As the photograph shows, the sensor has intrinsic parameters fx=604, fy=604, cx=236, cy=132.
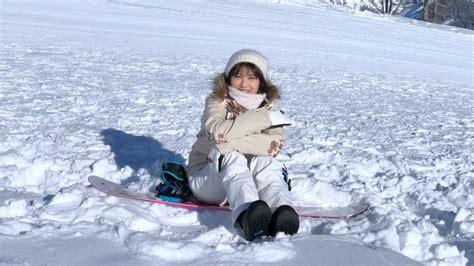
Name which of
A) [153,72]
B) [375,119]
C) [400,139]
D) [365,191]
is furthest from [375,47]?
[365,191]

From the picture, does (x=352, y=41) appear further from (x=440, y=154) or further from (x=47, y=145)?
(x=47, y=145)

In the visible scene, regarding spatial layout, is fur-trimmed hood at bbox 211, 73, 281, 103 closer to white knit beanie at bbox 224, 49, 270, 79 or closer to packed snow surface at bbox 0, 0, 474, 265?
white knit beanie at bbox 224, 49, 270, 79

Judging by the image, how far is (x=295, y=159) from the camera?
4.96 metres

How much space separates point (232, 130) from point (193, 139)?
2024mm

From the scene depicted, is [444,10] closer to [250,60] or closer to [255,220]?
[250,60]

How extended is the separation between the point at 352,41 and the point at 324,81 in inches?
243

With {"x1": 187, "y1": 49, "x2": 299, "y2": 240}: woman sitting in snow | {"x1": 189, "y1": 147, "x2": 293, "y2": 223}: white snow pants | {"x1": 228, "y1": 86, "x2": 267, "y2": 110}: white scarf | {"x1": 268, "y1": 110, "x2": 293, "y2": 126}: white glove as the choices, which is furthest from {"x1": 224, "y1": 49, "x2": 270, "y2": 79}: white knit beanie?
{"x1": 189, "y1": 147, "x2": 293, "y2": 223}: white snow pants

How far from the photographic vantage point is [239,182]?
3.25 meters

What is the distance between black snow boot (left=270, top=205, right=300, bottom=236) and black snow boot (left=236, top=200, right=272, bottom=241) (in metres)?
0.04

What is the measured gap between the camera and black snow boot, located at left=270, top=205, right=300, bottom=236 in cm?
300

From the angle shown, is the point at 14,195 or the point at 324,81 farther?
the point at 324,81

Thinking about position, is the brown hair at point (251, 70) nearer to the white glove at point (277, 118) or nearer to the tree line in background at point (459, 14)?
the white glove at point (277, 118)

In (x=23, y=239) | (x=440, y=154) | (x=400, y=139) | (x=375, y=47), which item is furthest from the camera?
(x=375, y=47)

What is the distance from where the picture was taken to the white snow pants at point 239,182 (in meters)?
3.20
